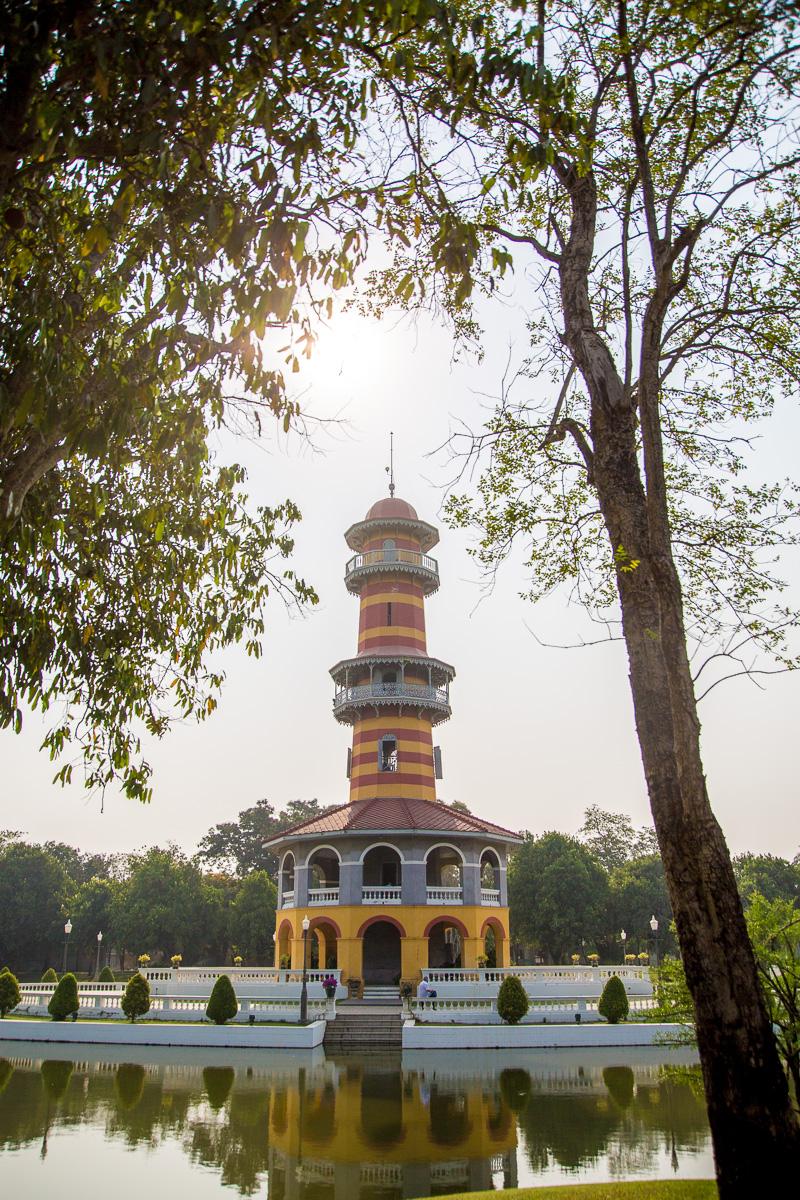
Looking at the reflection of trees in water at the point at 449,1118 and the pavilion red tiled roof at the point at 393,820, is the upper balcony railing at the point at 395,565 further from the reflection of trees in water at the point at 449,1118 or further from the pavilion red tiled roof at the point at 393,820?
the reflection of trees in water at the point at 449,1118

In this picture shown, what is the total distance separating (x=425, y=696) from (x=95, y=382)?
92.4 feet

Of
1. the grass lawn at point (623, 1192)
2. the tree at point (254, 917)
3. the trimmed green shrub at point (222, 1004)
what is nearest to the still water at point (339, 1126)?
the grass lawn at point (623, 1192)

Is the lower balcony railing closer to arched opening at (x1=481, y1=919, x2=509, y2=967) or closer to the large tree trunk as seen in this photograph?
arched opening at (x1=481, y1=919, x2=509, y2=967)

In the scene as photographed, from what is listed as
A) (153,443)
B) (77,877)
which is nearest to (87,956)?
(77,877)

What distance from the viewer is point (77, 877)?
70.3 meters

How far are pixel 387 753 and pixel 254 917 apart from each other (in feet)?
72.5

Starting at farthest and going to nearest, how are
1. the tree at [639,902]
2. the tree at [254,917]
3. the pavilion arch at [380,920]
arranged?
the tree at [639,902]
the tree at [254,917]
the pavilion arch at [380,920]

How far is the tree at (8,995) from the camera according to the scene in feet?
88.2

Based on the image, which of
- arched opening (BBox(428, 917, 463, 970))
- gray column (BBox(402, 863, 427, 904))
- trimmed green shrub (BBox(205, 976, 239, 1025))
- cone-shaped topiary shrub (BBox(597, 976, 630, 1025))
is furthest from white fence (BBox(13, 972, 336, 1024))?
cone-shaped topiary shrub (BBox(597, 976, 630, 1025))

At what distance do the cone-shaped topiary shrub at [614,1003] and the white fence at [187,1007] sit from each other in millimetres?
7591

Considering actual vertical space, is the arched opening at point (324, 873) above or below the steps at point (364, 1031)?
above

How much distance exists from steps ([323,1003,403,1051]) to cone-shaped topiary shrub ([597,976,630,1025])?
5.65 m

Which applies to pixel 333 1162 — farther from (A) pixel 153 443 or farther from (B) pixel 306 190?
(B) pixel 306 190

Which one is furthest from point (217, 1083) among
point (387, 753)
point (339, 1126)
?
point (387, 753)
